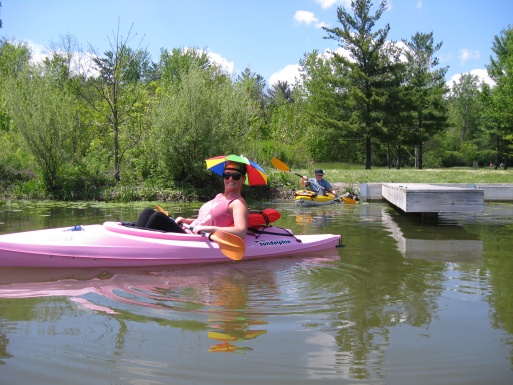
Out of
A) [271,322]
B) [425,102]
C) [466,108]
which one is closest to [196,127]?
[271,322]

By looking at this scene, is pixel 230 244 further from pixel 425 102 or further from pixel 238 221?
pixel 425 102

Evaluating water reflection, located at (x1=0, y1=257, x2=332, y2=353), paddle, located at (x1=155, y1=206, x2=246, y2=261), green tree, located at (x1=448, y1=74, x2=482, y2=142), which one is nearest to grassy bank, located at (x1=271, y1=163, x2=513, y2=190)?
paddle, located at (x1=155, y1=206, x2=246, y2=261)

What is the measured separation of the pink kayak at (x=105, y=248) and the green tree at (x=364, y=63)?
24.6 m

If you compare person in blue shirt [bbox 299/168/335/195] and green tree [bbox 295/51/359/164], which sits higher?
green tree [bbox 295/51/359/164]

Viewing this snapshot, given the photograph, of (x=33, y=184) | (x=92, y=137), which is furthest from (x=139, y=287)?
(x=92, y=137)

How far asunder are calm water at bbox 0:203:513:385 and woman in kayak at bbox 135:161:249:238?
0.51 metres

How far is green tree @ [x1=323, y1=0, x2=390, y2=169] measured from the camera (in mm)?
29781

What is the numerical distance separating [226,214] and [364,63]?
25806 mm

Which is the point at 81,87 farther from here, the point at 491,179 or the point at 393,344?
the point at 393,344

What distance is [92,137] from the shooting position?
20625 millimetres

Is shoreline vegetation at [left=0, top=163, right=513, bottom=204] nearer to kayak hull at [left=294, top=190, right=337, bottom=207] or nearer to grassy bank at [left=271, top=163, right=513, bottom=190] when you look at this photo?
grassy bank at [left=271, top=163, right=513, bottom=190]

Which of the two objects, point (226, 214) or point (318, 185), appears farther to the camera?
point (318, 185)

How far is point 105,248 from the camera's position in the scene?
6.12m

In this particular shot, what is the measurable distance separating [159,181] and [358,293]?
42.3ft
